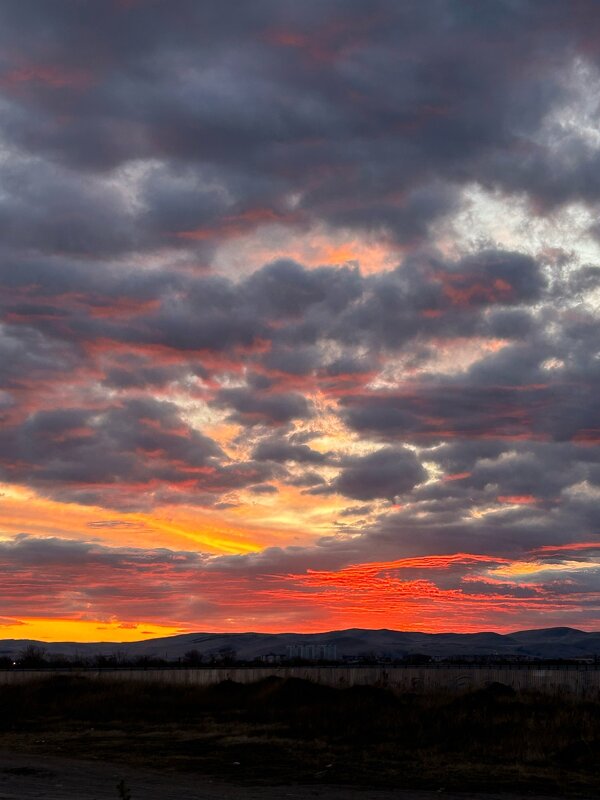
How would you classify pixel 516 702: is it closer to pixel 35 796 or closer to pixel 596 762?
pixel 596 762

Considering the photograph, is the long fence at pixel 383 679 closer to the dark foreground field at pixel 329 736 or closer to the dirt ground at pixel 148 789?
the dark foreground field at pixel 329 736

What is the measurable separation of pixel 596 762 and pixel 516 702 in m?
14.7

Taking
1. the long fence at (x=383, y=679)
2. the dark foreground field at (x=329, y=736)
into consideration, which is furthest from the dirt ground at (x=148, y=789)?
the long fence at (x=383, y=679)

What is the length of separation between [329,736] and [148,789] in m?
13.3

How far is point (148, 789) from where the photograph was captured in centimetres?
2403

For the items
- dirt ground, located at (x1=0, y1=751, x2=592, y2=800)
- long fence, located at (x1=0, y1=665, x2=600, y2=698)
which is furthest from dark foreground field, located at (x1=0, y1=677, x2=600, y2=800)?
long fence, located at (x1=0, y1=665, x2=600, y2=698)

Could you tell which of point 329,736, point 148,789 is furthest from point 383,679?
point 148,789

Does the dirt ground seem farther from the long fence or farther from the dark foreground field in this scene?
the long fence

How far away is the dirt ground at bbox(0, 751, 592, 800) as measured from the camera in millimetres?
22391

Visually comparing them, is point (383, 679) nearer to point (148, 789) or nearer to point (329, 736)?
point (329, 736)

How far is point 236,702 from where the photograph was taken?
52781mm

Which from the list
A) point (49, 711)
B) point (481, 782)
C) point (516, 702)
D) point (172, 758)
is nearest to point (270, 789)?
point (481, 782)

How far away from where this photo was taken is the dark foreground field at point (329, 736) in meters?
27.1

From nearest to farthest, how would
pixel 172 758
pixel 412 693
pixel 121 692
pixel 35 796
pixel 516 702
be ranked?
1. pixel 35 796
2. pixel 172 758
3. pixel 516 702
4. pixel 412 693
5. pixel 121 692
